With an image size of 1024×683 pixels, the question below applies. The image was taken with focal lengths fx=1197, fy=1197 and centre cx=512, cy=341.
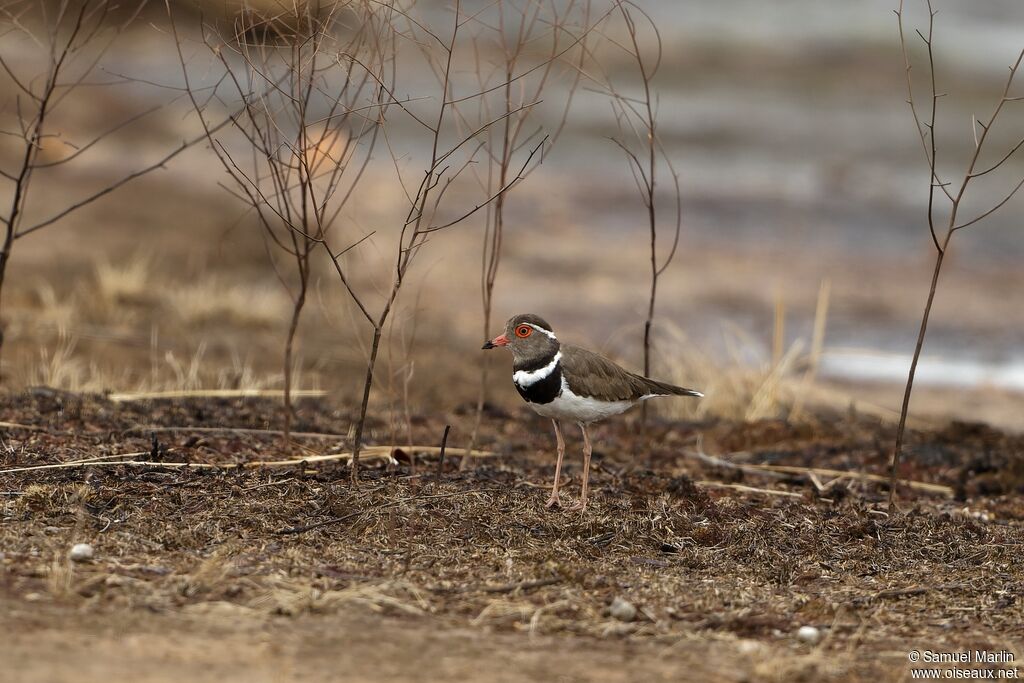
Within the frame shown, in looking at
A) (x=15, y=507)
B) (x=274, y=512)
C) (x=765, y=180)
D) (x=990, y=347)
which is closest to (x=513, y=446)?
(x=274, y=512)

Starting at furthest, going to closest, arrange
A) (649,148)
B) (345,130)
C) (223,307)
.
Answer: (345,130)
(649,148)
(223,307)

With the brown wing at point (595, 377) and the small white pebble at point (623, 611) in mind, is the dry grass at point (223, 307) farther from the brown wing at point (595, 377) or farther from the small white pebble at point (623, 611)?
the small white pebble at point (623, 611)

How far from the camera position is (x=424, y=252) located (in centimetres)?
1412

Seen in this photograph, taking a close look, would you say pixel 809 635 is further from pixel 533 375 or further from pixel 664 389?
pixel 664 389

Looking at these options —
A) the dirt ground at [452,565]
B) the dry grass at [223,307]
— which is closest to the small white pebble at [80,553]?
the dirt ground at [452,565]

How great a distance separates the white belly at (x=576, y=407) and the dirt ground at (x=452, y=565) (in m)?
0.40

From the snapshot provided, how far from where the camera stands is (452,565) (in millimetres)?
4438

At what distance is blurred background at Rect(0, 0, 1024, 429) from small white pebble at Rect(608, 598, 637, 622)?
1568 millimetres

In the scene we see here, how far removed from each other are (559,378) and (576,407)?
15 centimetres

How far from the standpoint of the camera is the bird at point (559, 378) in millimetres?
5070

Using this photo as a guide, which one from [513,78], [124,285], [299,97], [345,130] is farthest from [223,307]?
[345,130]

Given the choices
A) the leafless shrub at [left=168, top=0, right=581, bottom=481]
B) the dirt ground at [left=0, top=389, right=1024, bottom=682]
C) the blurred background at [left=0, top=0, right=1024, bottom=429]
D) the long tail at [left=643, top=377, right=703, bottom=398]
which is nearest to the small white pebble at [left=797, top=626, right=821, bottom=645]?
the dirt ground at [left=0, top=389, right=1024, bottom=682]

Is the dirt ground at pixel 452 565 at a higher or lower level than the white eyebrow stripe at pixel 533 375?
lower

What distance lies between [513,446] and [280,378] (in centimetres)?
170
